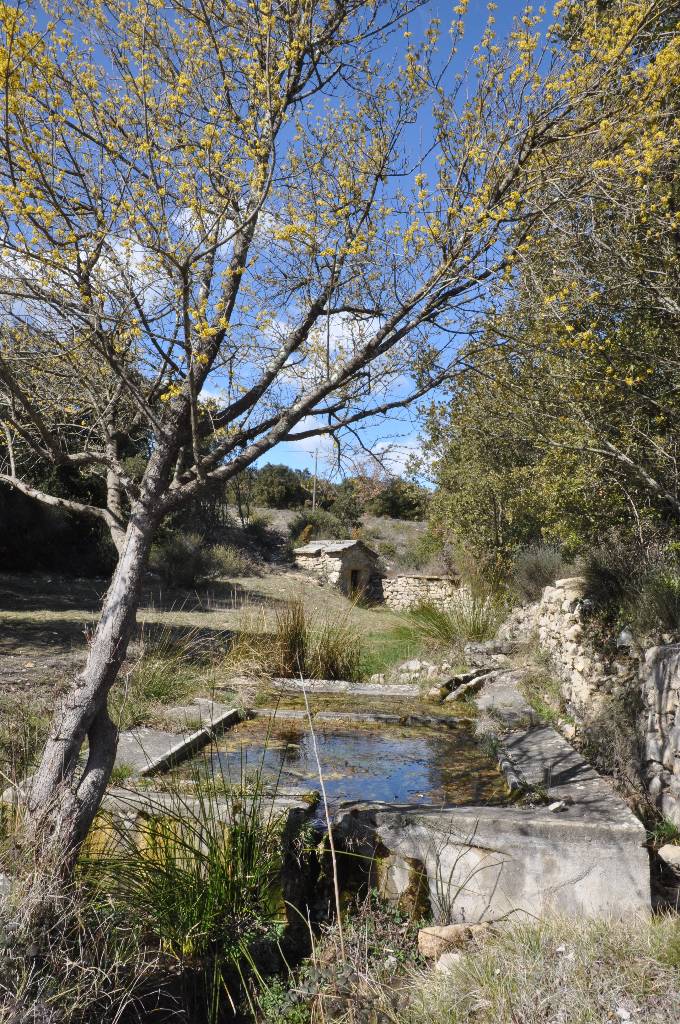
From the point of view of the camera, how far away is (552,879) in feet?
11.3

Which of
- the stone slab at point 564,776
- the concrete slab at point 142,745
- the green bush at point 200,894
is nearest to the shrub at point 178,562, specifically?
the concrete slab at point 142,745

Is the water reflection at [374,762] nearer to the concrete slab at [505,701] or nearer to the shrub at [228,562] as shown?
the concrete slab at [505,701]

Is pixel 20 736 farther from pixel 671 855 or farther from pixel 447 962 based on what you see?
pixel 671 855

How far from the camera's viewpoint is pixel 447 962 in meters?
2.91

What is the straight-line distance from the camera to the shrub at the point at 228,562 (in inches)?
771

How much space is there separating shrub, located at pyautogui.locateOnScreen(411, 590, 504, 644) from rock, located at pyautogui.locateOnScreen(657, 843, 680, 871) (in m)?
5.66

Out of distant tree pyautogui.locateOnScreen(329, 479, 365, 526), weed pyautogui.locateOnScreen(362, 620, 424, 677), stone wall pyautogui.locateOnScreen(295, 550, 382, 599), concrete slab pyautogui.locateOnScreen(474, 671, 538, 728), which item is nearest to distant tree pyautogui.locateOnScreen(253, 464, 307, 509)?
distant tree pyautogui.locateOnScreen(329, 479, 365, 526)

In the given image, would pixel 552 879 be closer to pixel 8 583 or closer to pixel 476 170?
pixel 476 170

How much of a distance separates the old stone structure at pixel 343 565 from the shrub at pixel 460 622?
9680mm

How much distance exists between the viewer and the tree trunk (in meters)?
2.77

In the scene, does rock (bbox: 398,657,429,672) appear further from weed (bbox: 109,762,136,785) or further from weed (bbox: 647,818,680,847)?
weed (bbox: 109,762,136,785)

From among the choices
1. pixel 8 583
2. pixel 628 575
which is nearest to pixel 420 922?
pixel 628 575

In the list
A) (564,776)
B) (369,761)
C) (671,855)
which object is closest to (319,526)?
(369,761)

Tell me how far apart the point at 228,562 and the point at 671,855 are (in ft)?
55.4
